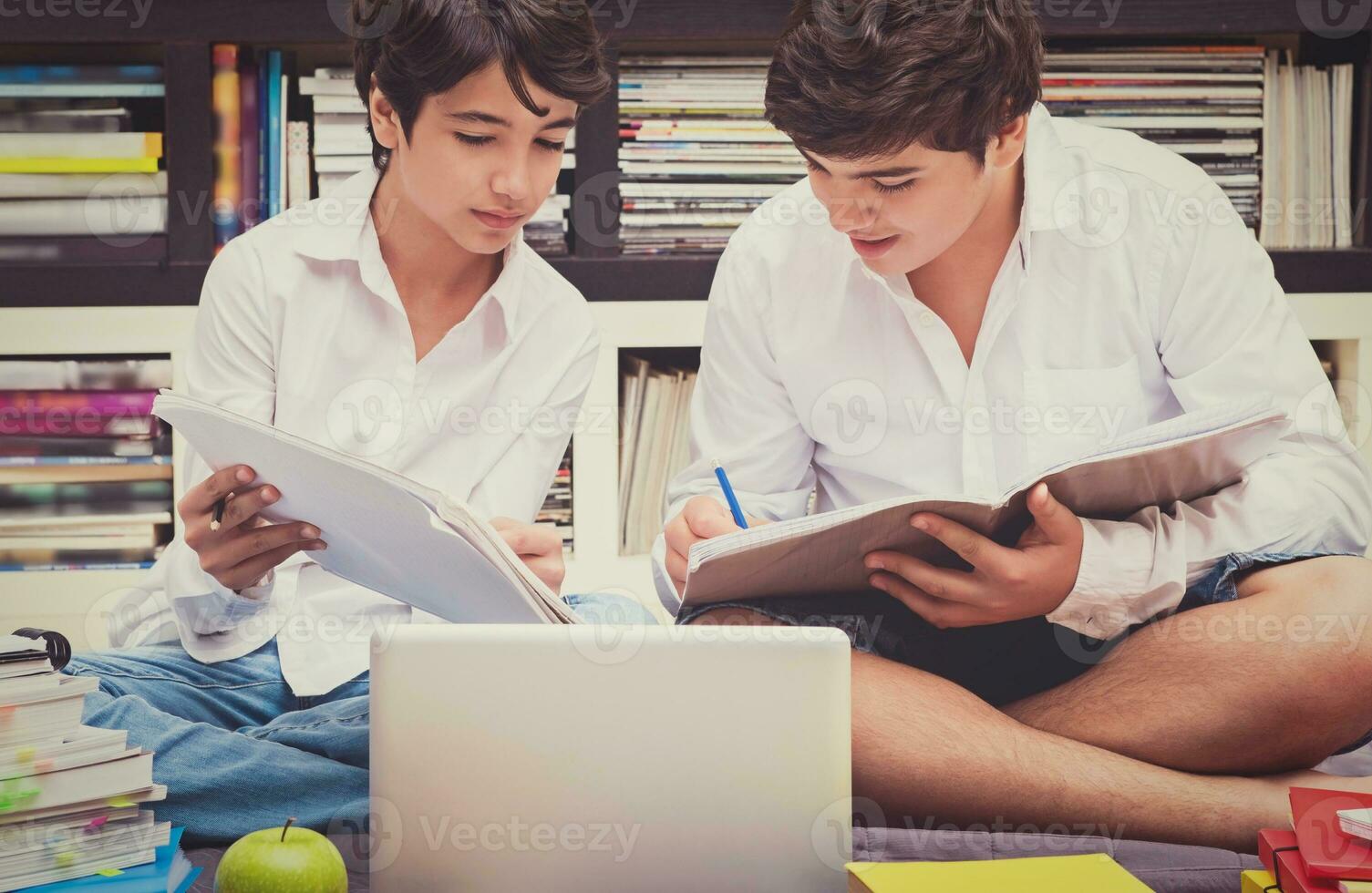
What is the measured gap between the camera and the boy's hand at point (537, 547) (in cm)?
119

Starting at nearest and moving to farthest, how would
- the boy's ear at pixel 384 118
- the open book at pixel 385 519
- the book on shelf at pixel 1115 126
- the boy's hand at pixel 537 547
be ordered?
1. the open book at pixel 385 519
2. the boy's hand at pixel 537 547
3. the boy's ear at pixel 384 118
4. the book on shelf at pixel 1115 126

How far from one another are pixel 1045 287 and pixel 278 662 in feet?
3.16

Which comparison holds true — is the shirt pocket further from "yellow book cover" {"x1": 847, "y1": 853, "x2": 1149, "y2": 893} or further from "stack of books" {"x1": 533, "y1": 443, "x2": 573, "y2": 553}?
"stack of books" {"x1": 533, "y1": 443, "x2": 573, "y2": 553}

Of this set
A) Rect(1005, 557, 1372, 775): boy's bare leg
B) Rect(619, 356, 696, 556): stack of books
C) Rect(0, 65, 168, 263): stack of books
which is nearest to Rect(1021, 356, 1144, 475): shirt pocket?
Rect(1005, 557, 1372, 775): boy's bare leg

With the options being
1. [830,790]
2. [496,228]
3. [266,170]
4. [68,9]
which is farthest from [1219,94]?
[68,9]

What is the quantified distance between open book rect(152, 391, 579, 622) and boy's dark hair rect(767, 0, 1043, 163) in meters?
0.59

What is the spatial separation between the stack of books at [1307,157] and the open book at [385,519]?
1.66 m

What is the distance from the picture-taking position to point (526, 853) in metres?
0.77

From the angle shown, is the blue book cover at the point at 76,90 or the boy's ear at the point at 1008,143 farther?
the blue book cover at the point at 76,90

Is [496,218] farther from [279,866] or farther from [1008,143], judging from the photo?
[279,866]

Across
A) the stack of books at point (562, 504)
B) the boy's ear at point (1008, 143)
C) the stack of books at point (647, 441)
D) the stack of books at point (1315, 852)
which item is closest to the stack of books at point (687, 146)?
the stack of books at point (647, 441)

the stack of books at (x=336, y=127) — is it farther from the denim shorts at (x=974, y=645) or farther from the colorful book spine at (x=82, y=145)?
the denim shorts at (x=974, y=645)

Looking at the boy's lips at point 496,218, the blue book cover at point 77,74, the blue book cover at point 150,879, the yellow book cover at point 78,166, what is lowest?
the blue book cover at point 150,879

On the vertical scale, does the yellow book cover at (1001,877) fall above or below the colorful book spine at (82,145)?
below
